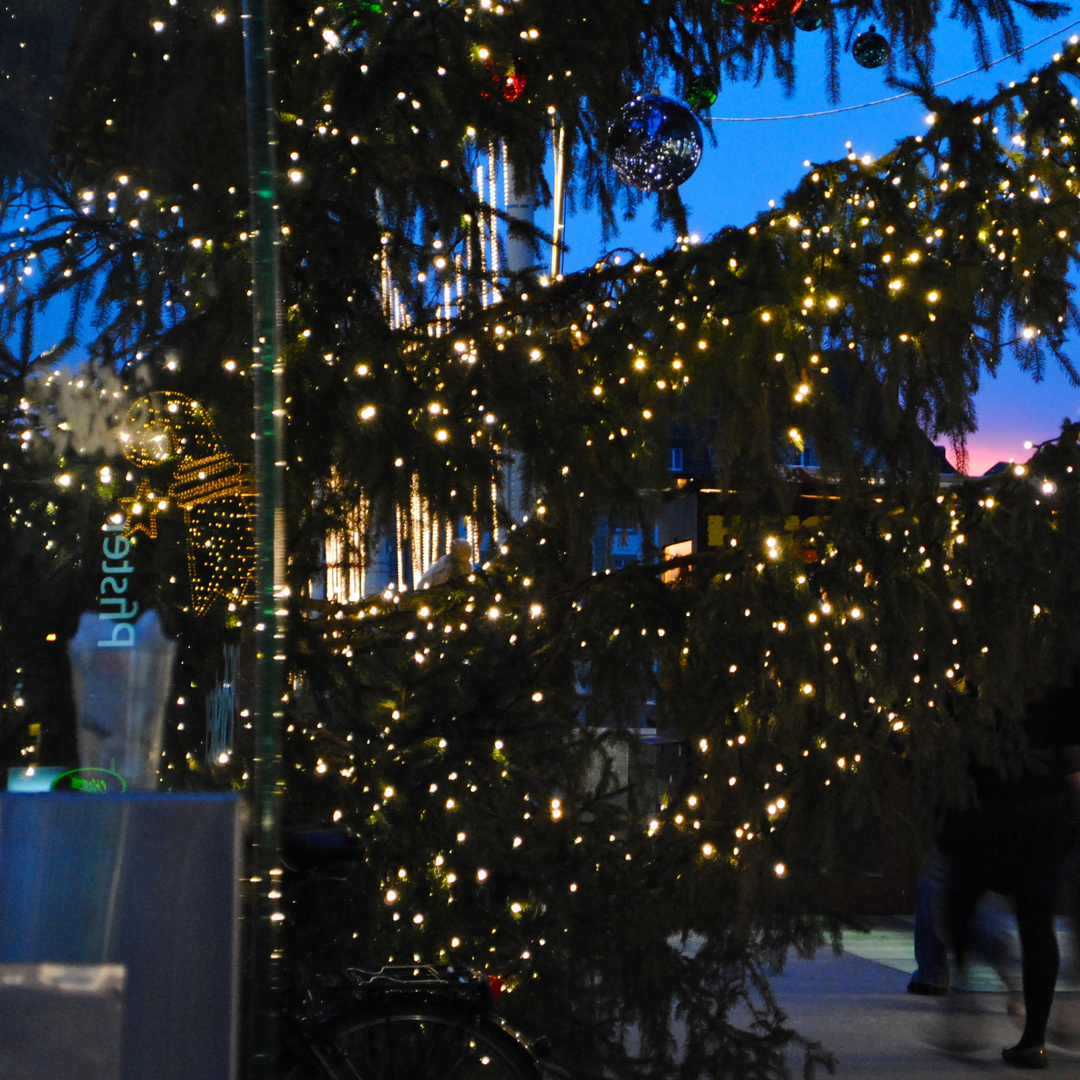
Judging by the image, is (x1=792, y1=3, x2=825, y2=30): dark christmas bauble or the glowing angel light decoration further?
(x1=792, y1=3, x2=825, y2=30): dark christmas bauble

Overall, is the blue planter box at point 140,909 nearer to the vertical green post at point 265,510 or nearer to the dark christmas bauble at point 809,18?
the vertical green post at point 265,510

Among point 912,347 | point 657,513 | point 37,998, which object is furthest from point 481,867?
point 37,998

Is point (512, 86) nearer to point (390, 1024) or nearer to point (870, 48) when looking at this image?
point (870, 48)

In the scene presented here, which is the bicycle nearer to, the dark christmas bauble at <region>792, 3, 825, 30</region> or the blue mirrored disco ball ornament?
the blue mirrored disco ball ornament

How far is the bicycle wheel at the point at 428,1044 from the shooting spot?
8.65 ft

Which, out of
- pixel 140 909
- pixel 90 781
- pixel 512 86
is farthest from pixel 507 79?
pixel 140 909

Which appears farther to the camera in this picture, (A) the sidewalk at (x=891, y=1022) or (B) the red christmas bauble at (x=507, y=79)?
(A) the sidewalk at (x=891, y=1022)

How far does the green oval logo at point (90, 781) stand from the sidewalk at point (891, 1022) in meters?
3.04

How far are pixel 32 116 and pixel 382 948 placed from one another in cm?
236

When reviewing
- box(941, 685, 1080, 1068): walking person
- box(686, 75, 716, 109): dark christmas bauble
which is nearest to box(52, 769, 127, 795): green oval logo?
box(941, 685, 1080, 1068): walking person

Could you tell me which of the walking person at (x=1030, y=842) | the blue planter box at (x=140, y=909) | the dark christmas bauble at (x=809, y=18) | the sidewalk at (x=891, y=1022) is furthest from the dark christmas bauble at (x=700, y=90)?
the blue planter box at (x=140, y=909)

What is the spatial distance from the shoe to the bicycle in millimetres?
2466

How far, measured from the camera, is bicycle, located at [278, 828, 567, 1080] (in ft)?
8.50

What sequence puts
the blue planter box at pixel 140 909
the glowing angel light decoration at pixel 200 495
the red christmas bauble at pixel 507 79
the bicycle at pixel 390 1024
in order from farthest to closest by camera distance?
the red christmas bauble at pixel 507 79, the bicycle at pixel 390 1024, the glowing angel light decoration at pixel 200 495, the blue planter box at pixel 140 909
